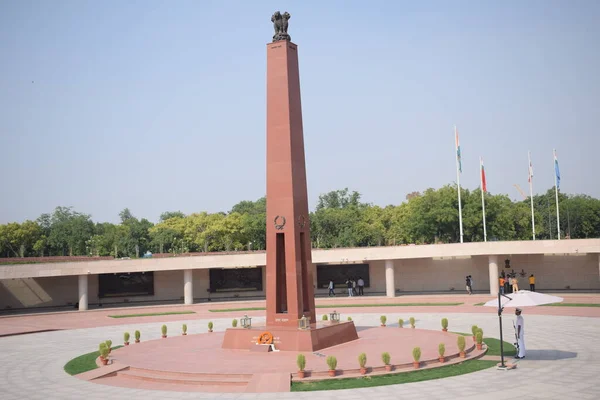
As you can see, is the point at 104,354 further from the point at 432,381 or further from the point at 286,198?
the point at 432,381

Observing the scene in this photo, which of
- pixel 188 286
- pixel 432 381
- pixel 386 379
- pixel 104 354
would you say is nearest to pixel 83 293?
pixel 188 286

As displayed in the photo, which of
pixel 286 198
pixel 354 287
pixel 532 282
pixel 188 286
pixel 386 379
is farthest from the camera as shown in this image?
pixel 354 287

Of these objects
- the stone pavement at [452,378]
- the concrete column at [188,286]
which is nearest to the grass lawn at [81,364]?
the stone pavement at [452,378]

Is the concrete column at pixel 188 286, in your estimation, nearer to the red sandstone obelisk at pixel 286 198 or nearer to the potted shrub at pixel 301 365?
the red sandstone obelisk at pixel 286 198

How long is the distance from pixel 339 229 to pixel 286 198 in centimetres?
6633

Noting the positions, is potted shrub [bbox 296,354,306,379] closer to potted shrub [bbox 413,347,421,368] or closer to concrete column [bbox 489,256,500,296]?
potted shrub [bbox 413,347,421,368]

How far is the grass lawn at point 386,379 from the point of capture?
17.2 metres

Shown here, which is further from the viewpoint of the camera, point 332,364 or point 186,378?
point 186,378

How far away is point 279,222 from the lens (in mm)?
23766

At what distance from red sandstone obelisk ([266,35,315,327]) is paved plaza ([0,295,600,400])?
696cm

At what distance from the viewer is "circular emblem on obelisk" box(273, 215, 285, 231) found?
77.8 feet

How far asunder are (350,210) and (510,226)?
26.1 meters

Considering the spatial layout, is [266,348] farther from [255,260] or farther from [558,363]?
[255,260]

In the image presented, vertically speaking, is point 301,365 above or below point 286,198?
below
